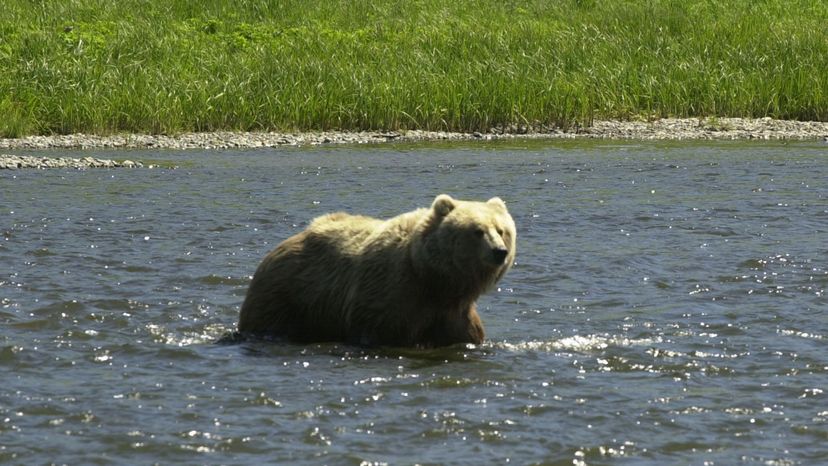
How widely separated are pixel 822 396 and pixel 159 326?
357 centimetres

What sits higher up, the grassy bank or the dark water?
the grassy bank

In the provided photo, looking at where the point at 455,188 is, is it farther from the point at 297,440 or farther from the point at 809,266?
the point at 297,440

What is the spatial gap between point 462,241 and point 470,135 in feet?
42.2

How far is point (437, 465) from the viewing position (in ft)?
17.1

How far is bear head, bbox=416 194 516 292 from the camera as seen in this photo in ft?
22.8

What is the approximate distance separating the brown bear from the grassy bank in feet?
38.9

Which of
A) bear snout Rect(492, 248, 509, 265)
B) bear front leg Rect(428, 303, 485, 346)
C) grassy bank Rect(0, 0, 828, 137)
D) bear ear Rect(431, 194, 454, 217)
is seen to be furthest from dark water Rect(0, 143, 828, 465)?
grassy bank Rect(0, 0, 828, 137)

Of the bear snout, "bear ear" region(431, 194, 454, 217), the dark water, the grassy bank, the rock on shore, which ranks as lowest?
the dark water

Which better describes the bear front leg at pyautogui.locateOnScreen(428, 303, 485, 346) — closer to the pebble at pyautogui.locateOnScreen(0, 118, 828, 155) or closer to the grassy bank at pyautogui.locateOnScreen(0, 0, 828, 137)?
the pebble at pyautogui.locateOnScreen(0, 118, 828, 155)

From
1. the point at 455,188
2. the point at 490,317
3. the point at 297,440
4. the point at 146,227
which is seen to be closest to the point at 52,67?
the point at 455,188

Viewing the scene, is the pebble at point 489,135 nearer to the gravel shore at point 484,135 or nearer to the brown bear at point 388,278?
the gravel shore at point 484,135

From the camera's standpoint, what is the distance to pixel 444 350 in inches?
285

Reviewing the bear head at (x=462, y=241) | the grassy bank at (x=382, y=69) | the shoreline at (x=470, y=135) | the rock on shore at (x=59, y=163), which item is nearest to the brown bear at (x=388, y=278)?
the bear head at (x=462, y=241)

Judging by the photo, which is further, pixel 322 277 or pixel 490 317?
pixel 490 317
